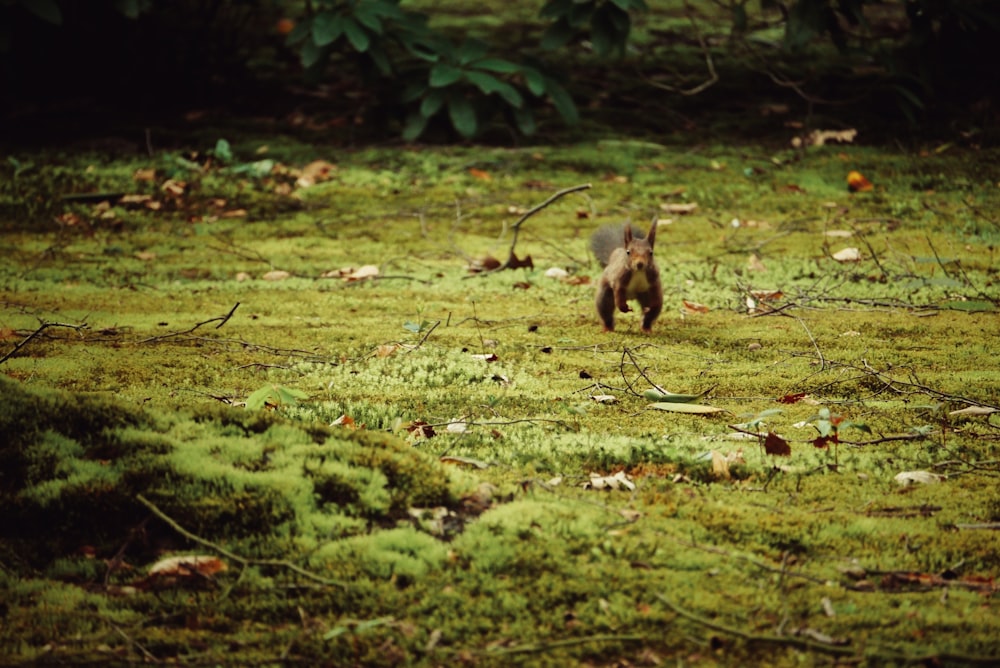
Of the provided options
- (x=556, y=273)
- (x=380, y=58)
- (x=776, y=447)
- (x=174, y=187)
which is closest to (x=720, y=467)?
(x=776, y=447)

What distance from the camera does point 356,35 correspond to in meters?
7.96

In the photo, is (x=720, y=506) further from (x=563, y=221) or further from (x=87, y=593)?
(x=563, y=221)

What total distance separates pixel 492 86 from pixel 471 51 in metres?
0.54

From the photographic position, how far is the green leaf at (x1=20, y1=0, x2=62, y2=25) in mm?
7348

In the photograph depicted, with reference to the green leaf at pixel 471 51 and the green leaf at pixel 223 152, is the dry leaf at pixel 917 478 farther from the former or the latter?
the green leaf at pixel 223 152

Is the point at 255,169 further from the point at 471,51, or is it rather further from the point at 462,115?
the point at 471,51

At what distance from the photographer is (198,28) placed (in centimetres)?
1002

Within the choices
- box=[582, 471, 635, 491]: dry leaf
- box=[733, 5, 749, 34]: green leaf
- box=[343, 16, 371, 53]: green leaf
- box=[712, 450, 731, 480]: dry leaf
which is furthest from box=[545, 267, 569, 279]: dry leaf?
box=[733, 5, 749, 34]: green leaf

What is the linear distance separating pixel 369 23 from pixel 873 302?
4699 millimetres

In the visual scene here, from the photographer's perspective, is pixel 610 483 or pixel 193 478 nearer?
pixel 193 478

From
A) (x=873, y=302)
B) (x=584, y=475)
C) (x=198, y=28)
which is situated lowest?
(x=873, y=302)

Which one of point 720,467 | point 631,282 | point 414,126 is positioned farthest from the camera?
point 414,126

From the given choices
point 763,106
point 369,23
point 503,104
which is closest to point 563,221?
point 503,104

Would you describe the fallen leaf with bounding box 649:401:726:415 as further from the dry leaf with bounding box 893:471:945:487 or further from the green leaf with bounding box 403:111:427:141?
the green leaf with bounding box 403:111:427:141
